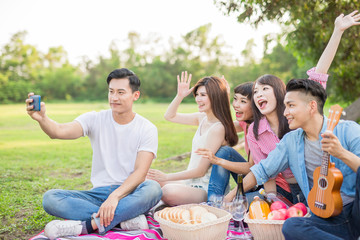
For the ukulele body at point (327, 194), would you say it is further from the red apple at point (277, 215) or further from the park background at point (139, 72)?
the park background at point (139, 72)

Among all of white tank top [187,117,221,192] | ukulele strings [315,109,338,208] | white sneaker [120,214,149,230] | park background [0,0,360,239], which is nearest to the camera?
ukulele strings [315,109,338,208]

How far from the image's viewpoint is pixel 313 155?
3.26 meters

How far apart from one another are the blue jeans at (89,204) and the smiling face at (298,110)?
1.53 meters

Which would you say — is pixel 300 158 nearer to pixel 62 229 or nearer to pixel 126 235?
pixel 126 235

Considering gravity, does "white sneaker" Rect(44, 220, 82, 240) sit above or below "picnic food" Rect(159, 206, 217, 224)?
below

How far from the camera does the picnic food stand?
3248 mm

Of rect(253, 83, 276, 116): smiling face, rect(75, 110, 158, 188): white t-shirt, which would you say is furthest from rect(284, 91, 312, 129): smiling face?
rect(75, 110, 158, 188): white t-shirt

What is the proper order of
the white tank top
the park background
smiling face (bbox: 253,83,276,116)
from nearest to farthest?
smiling face (bbox: 253,83,276,116) → the white tank top → the park background

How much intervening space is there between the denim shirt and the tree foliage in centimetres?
385

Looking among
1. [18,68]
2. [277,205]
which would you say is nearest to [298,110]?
[277,205]

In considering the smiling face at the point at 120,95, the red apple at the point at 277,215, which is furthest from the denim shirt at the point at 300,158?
the smiling face at the point at 120,95

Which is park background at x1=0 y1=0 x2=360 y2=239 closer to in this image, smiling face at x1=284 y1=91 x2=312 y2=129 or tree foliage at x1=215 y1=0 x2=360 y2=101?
tree foliage at x1=215 y1=0 x2=360 y2=101

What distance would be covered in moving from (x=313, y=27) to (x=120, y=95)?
5.68 m

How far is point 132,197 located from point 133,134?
2.25 ft
